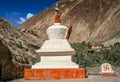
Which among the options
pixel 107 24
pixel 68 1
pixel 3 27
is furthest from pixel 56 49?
pixel 68 1

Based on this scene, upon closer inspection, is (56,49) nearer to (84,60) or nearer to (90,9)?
(84,60)

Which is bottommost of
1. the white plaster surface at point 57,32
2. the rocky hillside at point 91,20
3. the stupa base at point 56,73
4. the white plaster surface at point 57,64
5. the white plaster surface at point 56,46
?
the stupa base at point 56,73

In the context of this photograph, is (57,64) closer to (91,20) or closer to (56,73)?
(56,73)

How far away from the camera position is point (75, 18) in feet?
336

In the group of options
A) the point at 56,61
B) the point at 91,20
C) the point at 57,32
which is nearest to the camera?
the point at 56,61

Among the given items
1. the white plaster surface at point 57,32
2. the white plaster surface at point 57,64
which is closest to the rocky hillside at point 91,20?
the white plaster surface at point 57,32

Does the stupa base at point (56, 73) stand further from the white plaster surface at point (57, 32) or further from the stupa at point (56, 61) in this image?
the white plaster surface at point (57, 32)

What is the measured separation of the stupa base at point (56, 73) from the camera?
10914mm

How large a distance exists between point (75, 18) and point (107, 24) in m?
19.1

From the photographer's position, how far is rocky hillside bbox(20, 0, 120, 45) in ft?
270

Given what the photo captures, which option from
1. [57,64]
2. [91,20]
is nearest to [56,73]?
[57,64]

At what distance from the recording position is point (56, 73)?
36.0 ft

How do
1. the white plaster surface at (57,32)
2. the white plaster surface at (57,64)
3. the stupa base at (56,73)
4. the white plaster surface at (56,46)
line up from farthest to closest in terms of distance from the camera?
the white plaster surface at (57,32) → the white plaster surface at (56,46) → the white plaster surface at (57,64) → the stupa base at (56,73)

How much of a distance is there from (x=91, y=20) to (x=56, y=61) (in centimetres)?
8706
